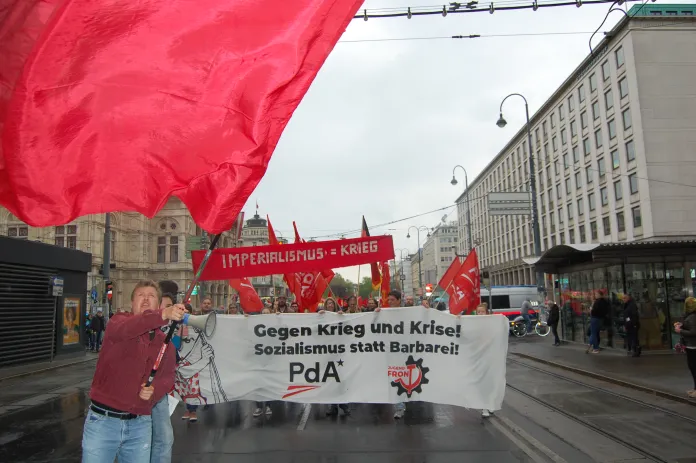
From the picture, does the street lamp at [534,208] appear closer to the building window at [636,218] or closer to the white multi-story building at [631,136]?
the white multi-story building at [631,136]

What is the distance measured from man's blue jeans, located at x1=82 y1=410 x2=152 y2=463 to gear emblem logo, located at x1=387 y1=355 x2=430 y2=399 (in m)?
5.06

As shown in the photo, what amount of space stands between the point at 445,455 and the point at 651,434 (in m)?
2.95

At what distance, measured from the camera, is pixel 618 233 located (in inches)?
2030

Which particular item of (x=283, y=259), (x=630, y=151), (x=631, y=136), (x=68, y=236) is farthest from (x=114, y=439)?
(x=630, y=151)

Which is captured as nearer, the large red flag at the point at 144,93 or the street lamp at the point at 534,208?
the large red flag at the point at 144,93

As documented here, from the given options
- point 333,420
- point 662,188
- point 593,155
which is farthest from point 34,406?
point 593,155

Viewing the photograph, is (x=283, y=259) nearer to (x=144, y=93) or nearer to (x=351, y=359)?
(x=351, y=359)

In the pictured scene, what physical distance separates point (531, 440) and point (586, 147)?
186 feet

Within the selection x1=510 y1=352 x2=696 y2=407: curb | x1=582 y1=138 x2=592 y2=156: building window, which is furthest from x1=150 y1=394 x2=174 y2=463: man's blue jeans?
x1=582 y1=138 x2=592 y2=156: building window

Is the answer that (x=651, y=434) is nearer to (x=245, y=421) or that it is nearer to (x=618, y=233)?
(x=245, y=421)

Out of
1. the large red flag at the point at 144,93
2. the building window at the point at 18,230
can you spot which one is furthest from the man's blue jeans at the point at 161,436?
the building window at the point at 18,230

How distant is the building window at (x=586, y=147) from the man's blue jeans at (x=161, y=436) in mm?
58815

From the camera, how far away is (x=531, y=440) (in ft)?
22.2

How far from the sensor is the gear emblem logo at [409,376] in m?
8.16
